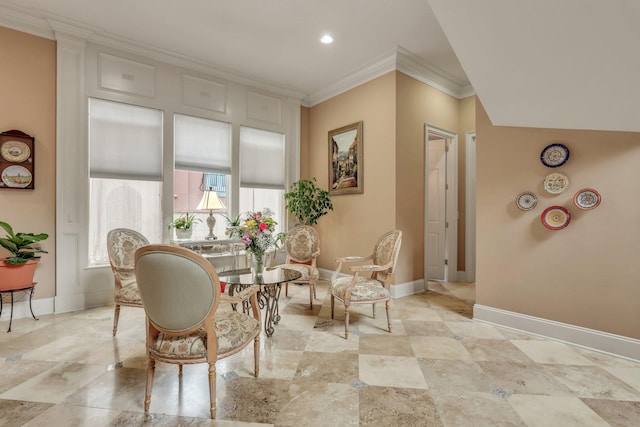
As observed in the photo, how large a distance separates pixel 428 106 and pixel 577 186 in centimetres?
245

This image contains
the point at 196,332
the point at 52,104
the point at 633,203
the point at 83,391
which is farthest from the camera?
the point at 52,104

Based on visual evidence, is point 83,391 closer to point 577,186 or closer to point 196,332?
point 196,332

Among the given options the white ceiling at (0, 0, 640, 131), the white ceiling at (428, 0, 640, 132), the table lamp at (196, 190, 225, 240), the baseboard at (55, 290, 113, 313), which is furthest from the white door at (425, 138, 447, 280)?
the baseboard at (55, 290, 113, 313)

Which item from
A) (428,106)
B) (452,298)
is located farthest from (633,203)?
(428,106)

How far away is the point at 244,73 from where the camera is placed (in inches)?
185

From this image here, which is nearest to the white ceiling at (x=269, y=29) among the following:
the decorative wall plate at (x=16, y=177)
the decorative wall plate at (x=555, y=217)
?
the decorative wall plate at (x=16, y=177)

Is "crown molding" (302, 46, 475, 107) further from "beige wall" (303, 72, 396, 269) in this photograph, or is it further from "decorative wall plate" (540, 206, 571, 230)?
"decorative wall plate" (540, 206, 571, 230)

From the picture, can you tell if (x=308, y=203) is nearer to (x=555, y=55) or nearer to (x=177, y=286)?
(x=177, y=286)

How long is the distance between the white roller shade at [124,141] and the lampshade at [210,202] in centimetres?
63

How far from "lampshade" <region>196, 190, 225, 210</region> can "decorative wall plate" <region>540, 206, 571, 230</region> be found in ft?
12.5

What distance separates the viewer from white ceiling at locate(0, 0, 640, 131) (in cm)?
153

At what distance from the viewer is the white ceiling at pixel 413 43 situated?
153 cm

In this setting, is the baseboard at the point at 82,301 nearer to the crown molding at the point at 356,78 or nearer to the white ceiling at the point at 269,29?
the white ceiling at the point at 269,29

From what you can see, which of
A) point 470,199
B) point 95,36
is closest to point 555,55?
point 470,199
